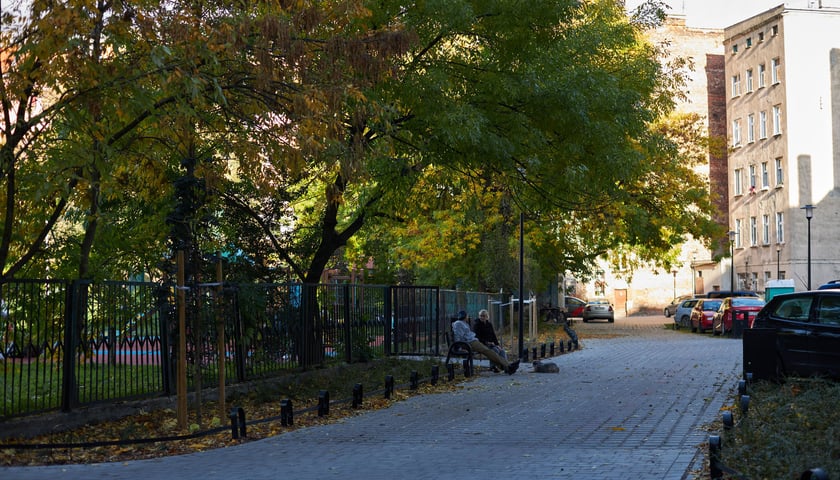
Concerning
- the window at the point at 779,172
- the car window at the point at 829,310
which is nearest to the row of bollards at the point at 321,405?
the car window at the point at 829,310

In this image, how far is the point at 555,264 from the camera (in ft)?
157

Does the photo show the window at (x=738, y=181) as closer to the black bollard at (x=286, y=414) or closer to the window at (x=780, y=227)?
the window at (x=780, y=227)

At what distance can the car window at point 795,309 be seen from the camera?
56.2 ft

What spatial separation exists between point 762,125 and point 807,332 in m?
54.4

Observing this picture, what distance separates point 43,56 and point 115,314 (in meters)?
3.77

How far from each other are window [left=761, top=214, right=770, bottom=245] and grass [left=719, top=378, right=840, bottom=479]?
5490cm

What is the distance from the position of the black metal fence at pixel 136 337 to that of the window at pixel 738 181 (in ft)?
184

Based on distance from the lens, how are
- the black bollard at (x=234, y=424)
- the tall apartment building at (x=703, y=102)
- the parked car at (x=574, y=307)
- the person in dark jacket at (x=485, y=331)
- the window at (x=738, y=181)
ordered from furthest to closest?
the tall apartment building at (x=703, y=102) → the parked car at (x=574, y=307) → the window at (x=738, y=181) → the person in dark jacket at (x=485, y=331) → the black bollard at (x=234, y=424)

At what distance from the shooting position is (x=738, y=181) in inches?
2854

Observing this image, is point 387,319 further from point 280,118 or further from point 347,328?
point 280,118

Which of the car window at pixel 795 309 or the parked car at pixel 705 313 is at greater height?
the car window at pixel 795 309

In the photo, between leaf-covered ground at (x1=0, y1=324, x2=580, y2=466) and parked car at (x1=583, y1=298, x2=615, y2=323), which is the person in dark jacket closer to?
leaf-covered ground at (x1=0, y1=324, x2=580, y2=466)

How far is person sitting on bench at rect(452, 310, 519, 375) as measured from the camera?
75.9 feet

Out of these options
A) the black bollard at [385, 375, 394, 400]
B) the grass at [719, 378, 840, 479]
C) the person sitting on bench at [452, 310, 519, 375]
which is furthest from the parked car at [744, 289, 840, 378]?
the person sitting on bench at [452, 310, 519, 375]
